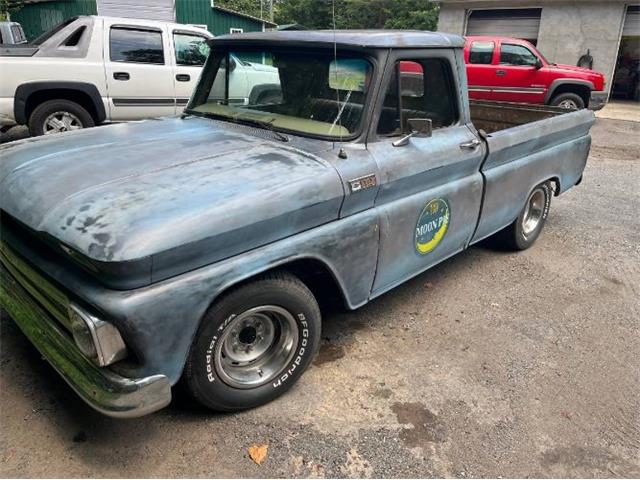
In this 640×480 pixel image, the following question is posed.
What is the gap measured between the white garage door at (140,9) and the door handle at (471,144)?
1885 centimetres

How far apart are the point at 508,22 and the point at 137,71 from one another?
1463cm

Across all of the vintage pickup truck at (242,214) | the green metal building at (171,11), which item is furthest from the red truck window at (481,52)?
the green metal building at (171,11)

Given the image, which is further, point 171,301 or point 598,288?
point 598,288

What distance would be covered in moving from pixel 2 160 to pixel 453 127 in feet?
9.21

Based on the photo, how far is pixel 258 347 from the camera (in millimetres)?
2838

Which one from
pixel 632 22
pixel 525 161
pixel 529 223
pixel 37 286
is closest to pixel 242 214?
pixel 37 286

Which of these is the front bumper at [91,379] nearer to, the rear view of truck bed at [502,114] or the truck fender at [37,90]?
the rear view of truck bed at [502,114]

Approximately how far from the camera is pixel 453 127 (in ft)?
12.0

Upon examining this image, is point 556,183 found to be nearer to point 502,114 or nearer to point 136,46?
point 502,114

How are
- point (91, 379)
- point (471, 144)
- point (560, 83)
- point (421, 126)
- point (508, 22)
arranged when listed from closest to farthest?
point (91, 379) → point (421, 126) → point (471, 144) → point (560, 83) → point (508, 22)

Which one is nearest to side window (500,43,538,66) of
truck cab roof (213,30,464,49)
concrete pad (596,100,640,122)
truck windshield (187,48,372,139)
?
concrete pad (596,100,640,122)

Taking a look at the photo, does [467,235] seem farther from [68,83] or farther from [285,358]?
[68,83]

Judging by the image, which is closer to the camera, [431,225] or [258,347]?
[258,347]

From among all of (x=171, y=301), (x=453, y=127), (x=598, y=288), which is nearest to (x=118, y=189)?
(x=171, y=301)
